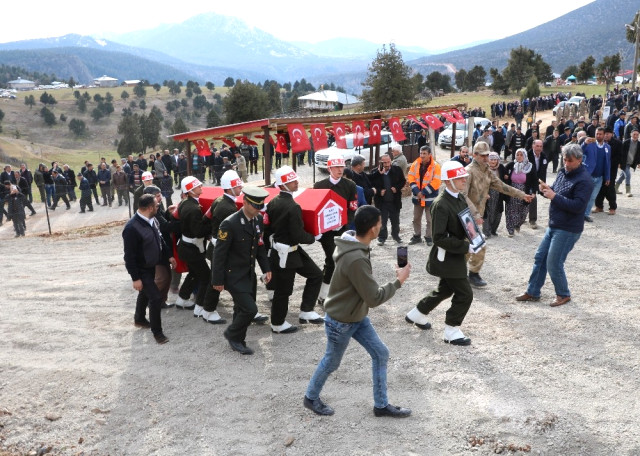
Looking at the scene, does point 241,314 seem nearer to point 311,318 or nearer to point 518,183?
point 311,318

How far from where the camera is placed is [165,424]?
509 centimetres

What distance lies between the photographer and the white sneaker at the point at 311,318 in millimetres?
7184

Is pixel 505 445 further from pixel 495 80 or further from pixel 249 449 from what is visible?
pixel 495 80

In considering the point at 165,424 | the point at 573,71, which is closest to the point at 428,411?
the point at 165,424

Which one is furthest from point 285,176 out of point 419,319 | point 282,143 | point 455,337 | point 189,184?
point 282,143

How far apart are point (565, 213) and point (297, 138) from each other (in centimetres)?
741

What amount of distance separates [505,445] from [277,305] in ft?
10.9

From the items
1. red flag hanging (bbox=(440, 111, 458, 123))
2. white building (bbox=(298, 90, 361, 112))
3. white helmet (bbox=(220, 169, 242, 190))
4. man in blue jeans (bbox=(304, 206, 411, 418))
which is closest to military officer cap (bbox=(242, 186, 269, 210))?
white helmet (bbox=(220, 169, 242, 190))

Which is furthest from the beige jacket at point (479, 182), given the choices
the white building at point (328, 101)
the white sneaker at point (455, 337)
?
the white building at point (328, 101)

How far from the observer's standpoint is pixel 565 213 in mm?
6754

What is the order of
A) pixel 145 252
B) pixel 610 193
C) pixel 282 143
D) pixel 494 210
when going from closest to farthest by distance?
pixel 145 252, pixel 494 210, pixel 610 193, pixel 282 143

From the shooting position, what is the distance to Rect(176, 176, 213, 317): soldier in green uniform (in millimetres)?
7145

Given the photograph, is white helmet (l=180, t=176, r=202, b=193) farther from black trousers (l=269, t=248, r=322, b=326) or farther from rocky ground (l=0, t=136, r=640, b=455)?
rocky ground (l=0, t=136, r=640, b=455)

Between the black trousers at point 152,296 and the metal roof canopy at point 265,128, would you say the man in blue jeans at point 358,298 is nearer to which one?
the black trousers at point 152,296
